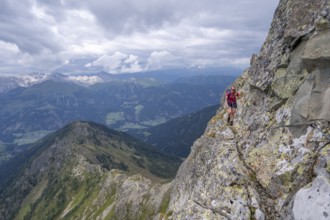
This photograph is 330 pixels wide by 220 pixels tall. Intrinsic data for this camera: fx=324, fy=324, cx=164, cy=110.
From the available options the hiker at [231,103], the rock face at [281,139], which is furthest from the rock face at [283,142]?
the hiker at [231,103]

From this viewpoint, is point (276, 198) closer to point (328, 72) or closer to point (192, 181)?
point (328, 72)

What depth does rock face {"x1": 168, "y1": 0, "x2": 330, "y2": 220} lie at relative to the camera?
87.9 ft

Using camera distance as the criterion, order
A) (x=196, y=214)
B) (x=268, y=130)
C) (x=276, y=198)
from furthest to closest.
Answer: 1. (x=268, y=130)
2. (x=196, y=214)
3. (x=276, y=198)

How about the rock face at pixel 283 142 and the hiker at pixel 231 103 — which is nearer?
the rock face at pixel 283 142

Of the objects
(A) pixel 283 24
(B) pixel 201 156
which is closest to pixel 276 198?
(B) pixel 201 156

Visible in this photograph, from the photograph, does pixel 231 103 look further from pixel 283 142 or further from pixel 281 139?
pixel 283 142

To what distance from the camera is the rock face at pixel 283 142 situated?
26.8 metres

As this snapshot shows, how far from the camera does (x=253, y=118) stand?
41.1 m

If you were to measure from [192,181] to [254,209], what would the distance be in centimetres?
2074

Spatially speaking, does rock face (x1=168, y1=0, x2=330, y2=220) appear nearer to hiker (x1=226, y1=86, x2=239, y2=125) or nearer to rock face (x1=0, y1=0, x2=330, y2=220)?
rock face (x1=0, y1=0, x2=330, y2=220)

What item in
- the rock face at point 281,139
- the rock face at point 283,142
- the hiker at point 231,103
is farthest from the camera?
the hiker at point 231,103

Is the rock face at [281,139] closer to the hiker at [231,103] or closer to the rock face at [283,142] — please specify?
the rock face at [283,142]

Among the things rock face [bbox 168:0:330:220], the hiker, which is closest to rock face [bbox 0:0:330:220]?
rock face [bbox 168:0:330:220]

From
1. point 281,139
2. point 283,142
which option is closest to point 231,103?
point 281,139
